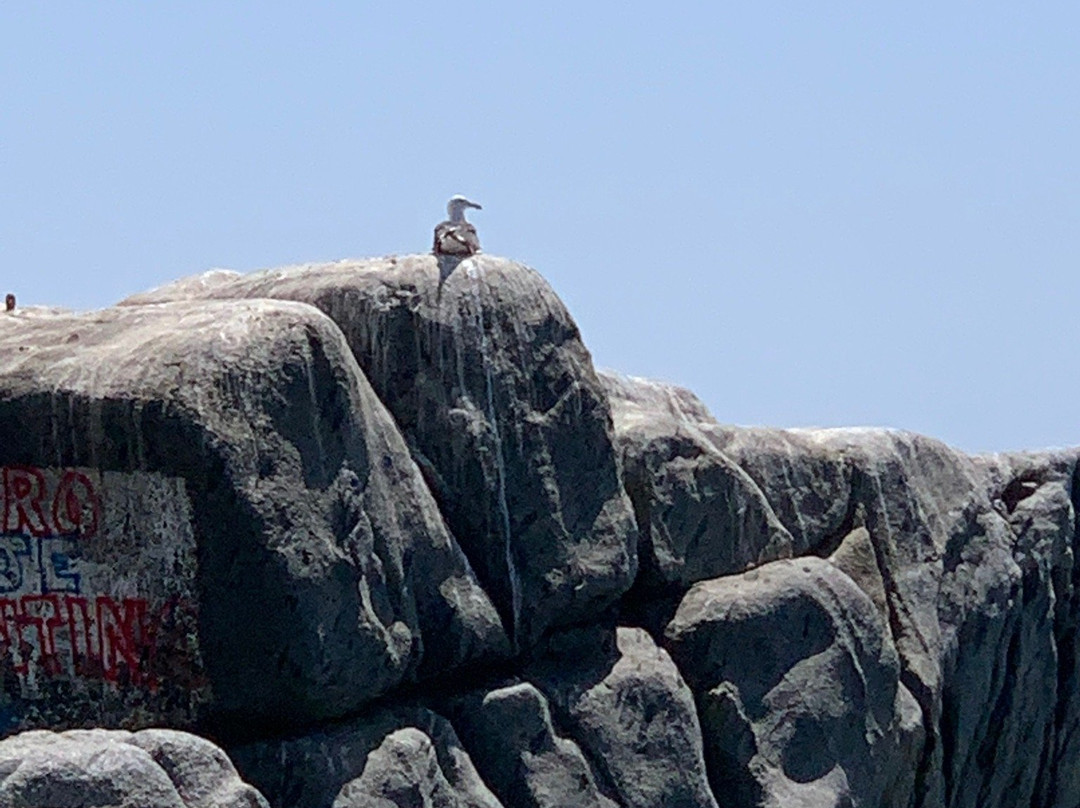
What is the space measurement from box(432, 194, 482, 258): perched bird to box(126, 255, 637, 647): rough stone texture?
3.5 inches

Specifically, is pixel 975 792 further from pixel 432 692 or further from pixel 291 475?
pixel 291 475

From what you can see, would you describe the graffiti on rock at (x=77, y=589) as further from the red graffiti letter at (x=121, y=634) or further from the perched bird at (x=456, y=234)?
the perched bird at (x=456, y=234)

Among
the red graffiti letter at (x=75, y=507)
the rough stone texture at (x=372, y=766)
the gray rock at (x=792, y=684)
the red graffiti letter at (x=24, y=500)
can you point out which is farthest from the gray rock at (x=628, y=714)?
the red graffiti letter at (x=24, y=500)

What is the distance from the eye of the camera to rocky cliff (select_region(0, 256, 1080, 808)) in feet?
40.4

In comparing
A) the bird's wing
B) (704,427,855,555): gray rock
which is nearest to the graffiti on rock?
the bird's wing

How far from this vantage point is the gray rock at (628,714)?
14211 millimetres

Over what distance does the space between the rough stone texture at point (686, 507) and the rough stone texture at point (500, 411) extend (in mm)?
516

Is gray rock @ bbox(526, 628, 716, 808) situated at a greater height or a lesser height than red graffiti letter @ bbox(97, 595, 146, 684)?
lesser

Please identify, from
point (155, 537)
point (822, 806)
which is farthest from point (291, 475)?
point (822, 806)

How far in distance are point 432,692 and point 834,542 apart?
4.21 m

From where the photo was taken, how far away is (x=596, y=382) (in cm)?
1481

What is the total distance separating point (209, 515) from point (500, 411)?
2.41 metres

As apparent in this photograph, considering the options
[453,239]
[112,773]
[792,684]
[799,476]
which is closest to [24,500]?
[112,773]

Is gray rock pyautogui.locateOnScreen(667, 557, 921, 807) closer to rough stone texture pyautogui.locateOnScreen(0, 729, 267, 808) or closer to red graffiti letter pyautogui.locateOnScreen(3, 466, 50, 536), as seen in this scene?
red graffiti letter pyautogui.locateOnScreen(3, 466, 50, 536)
